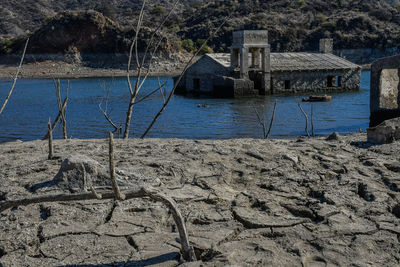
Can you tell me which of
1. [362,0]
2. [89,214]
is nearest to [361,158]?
[89,214]

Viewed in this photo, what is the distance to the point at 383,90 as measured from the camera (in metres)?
15.8

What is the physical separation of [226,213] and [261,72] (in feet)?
102

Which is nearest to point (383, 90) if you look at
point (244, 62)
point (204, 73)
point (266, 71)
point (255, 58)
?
point (244, 62)

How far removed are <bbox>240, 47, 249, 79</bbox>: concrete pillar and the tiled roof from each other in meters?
1.70

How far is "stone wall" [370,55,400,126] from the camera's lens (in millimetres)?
15248

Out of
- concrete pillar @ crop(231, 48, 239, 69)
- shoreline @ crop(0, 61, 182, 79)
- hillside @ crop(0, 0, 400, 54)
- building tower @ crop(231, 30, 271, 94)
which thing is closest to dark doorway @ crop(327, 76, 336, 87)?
building tower @ crop(231, 30, 271, 94)

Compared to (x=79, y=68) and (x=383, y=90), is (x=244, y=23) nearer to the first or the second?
(x=79, y=68)

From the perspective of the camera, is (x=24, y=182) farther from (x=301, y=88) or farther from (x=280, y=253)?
(x=301, y=88)

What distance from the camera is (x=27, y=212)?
14.9 feet

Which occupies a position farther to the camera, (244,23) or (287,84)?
(244,23)

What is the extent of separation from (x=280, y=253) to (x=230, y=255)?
40 cm

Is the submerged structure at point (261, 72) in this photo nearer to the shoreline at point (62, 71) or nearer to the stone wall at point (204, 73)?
the stone wall at point (204, 73)

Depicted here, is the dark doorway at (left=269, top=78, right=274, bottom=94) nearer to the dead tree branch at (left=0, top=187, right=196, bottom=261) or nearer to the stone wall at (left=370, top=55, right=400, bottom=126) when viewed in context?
the stone wall at (left=370, top=55, right=400, bottom=126)

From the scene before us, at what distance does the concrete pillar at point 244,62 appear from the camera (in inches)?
1316
